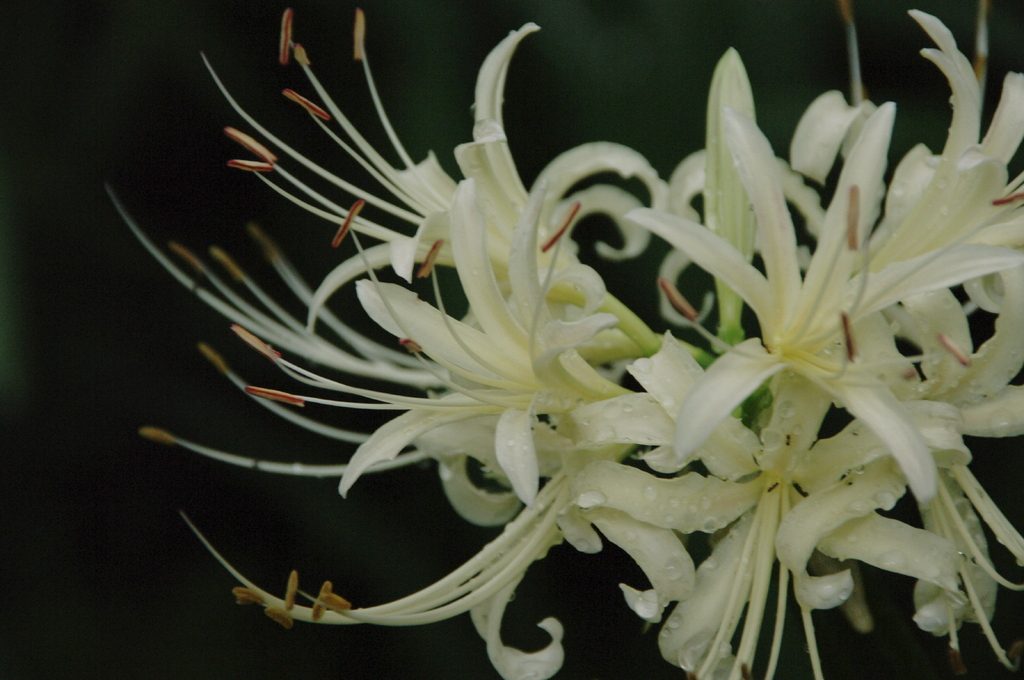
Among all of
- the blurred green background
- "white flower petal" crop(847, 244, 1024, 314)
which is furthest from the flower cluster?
the blurred green background

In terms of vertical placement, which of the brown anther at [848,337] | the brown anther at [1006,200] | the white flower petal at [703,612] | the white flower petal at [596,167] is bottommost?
the white flower petal at [703,612]

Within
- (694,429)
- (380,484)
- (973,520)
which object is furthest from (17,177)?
(973,520)

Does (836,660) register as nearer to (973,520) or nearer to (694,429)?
(973,520)

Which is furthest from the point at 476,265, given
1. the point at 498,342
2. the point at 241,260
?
the point at 241,260

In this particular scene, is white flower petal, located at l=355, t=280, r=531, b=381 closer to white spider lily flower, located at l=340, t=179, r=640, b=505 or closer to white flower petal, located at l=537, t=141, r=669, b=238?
white spider lily flower, located at l=340, t=179, r=640, b=505

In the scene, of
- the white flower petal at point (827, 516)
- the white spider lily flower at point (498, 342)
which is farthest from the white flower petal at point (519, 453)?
the white flower petal at point (827, 516)

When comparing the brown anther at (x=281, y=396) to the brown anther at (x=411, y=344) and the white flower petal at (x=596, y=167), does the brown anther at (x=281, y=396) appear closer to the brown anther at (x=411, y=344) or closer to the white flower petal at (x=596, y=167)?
the brown anther at (x=411, y=344)
